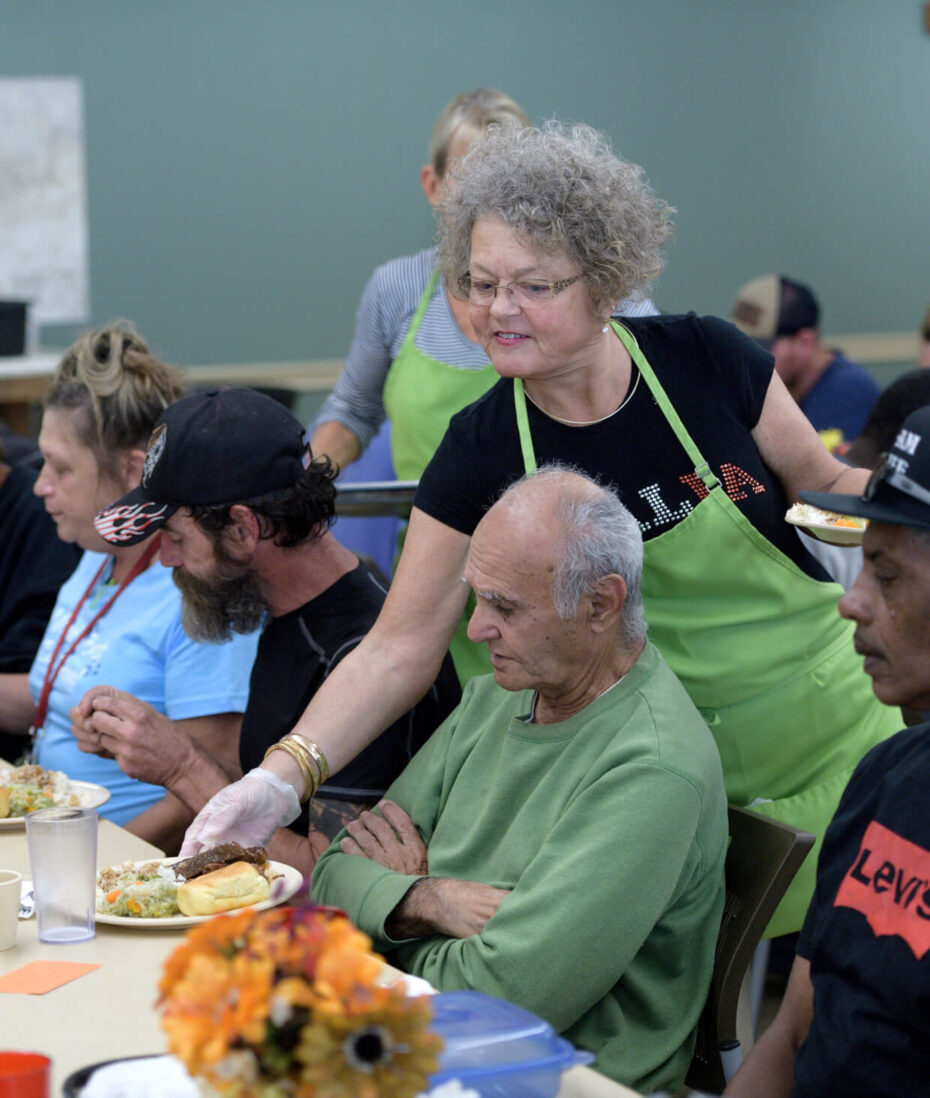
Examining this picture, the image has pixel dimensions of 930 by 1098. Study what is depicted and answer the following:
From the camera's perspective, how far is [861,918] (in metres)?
1.47

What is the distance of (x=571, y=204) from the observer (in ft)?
6.33

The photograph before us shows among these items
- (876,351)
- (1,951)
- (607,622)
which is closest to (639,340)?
(607,622)

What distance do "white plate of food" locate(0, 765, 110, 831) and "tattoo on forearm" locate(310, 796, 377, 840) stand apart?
0.35 meters

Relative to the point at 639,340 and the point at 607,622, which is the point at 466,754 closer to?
the point at 607,622

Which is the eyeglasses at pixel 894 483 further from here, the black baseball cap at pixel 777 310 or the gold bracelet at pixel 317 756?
the black baseball cap at pixel 777 310

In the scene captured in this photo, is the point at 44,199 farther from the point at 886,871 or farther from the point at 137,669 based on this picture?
the point at 886,871

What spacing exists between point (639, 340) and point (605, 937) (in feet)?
2.93

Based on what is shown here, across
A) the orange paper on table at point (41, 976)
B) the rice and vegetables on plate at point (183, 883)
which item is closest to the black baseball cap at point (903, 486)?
the rice and vegetables on plate at point (183, 883)

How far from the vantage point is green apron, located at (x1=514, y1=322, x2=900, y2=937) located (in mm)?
2033

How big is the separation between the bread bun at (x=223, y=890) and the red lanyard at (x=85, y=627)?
104cm

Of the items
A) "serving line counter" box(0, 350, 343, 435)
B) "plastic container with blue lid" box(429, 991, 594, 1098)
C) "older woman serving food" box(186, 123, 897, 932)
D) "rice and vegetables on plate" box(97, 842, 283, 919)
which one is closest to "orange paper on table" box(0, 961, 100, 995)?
"rice and vegetables on plate" box(97, 842, 283, 919)

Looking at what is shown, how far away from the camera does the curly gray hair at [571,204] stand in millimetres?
1922

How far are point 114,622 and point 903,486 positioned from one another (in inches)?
66.0

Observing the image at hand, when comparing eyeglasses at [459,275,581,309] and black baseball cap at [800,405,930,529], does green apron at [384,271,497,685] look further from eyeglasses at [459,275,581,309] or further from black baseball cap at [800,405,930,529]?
black baseball cap at [800,405,930,529]
